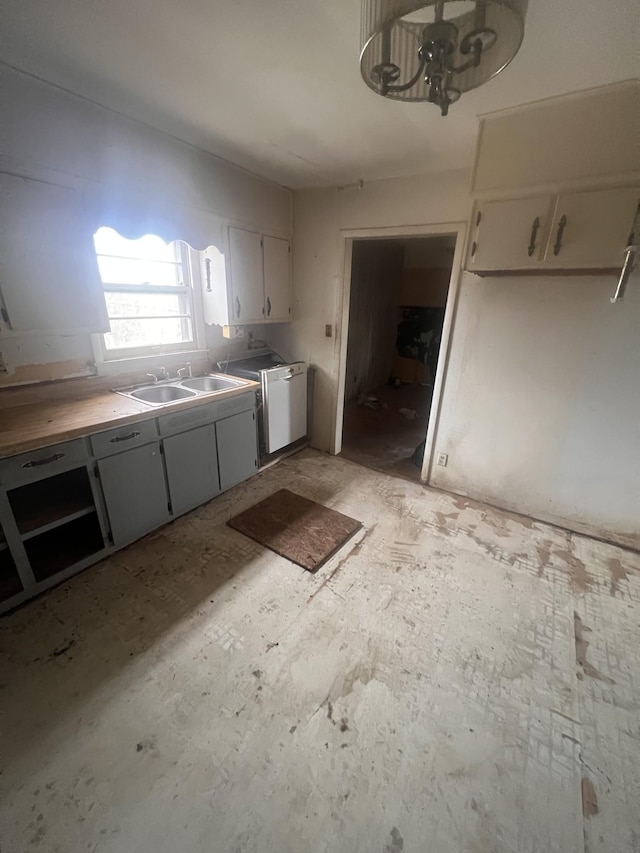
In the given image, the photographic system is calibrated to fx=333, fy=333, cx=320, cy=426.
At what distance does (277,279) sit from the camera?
319 cm

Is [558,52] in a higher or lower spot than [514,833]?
higher

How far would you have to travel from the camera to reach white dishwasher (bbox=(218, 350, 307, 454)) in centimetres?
300

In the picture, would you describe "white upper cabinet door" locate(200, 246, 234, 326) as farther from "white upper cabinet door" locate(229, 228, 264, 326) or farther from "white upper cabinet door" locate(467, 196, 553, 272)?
"white upper cabinet door" locate(467, 196, 553, 272)

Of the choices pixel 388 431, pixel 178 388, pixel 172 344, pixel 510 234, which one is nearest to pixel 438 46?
pixel 510 234

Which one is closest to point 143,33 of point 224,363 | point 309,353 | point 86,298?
point 86,298

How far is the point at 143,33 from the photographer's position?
1.32m

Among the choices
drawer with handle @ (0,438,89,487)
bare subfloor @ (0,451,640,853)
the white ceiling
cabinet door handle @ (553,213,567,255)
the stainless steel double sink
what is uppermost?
the white ceiling

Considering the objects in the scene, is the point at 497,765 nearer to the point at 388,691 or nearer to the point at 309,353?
the point at 388,691

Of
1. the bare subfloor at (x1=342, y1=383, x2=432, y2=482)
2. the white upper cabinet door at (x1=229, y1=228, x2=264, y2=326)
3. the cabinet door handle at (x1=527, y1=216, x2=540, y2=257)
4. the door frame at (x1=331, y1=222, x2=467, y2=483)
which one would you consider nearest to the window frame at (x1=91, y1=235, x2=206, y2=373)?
the white upper cabinet door at (x1=229, y1=228, x2=264, y2=326)

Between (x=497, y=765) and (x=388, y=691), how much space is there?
1.39ft

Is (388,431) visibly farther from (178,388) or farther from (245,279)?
(178,388)

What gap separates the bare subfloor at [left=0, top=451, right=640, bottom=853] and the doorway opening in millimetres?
1908

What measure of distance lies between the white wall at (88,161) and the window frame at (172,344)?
0.37ft

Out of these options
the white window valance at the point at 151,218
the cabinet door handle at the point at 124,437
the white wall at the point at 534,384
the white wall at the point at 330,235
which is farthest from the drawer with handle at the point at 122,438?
the white wall at the point at 534,384
